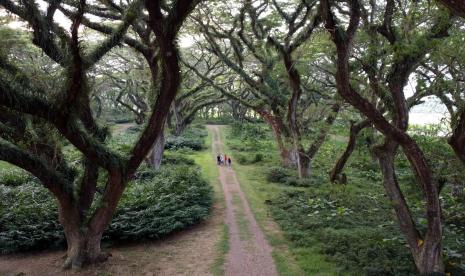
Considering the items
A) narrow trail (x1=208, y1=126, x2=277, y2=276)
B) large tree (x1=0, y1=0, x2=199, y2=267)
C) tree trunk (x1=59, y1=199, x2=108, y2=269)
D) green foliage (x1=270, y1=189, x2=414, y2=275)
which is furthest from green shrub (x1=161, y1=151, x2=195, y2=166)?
tree trunk (x1=59, y1=199, x2=108, y2=269)

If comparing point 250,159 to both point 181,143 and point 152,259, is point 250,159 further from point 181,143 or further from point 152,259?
point 152,259

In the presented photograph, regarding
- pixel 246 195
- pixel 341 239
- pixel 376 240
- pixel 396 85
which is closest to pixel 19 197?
pixel 246 195

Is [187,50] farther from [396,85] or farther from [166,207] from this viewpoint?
[396,85]

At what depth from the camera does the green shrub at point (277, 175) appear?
18395mm

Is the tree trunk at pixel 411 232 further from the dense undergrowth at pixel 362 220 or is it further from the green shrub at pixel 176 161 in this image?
the green shrub at pixel 176 161

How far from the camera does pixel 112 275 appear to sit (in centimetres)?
846

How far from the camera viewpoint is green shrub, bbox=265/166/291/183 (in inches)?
724

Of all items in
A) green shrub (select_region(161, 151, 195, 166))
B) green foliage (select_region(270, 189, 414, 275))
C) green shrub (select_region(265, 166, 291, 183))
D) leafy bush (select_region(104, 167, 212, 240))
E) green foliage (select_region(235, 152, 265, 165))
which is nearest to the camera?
green foliage (select_region(270, 189, 414, 275))

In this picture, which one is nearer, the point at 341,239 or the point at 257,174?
the point at 341,239

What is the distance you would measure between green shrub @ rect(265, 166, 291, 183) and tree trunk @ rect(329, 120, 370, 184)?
9.51 ft

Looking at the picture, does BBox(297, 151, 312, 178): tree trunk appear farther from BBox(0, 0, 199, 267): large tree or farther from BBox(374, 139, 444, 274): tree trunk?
BBox(0, 0, 199, 267): large tree

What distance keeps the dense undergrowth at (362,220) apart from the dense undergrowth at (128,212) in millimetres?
2897

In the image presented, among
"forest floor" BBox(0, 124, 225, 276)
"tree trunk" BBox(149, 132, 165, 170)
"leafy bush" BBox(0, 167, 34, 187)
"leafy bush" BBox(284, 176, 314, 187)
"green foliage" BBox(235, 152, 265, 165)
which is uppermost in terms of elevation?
"tree trunk" BBox(149, 132, 165, 170)

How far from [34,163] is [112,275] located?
2907 mm
